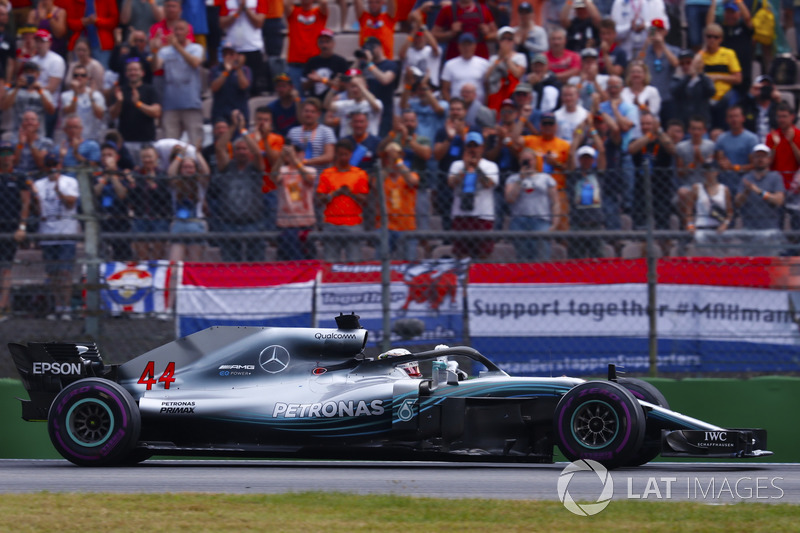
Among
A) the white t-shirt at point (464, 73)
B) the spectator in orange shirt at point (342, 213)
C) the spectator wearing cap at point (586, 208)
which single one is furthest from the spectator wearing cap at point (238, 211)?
the white t-shirt at point (464, 73)

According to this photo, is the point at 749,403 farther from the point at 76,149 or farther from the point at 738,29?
the point at 76,149

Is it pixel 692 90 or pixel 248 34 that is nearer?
pixel 692 90

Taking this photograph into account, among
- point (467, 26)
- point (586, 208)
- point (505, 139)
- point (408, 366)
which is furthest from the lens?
point (467, 26)

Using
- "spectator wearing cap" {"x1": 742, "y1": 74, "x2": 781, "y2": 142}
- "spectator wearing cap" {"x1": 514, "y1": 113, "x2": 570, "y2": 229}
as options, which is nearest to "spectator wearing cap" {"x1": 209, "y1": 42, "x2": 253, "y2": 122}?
"spectator wearing cap" {"x1": 514, "y1": 113, "x2": 570, "y2": 229}

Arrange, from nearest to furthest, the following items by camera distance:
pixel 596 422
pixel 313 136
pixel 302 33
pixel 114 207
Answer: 1. pixel 596 422
2. pixel 114 207
3. pixel 313 136
4. pixel 302 33

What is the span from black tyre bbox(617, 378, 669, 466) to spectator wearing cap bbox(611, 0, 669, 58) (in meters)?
6.76

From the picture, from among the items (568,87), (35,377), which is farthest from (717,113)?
(35,377)

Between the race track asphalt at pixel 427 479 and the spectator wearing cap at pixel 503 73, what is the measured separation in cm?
601

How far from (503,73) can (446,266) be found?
4674mm

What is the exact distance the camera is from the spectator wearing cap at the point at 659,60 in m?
14.5

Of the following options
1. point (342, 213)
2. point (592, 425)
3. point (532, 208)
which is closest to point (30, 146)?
point (342, 213)

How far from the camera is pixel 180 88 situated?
1502 centimetres

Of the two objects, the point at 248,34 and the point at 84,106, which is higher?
the point at 248,34

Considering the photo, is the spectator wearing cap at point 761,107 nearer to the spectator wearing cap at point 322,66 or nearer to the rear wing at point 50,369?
the spectator wearing cap at point 322,66
